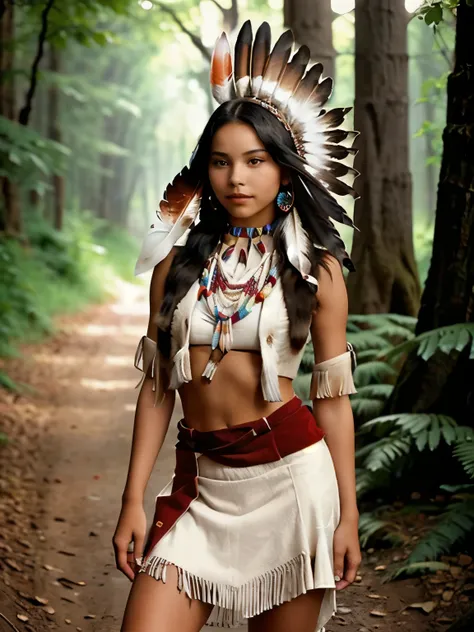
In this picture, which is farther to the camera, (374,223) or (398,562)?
(374,223)

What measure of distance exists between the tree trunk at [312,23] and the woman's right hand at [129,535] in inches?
A: 258

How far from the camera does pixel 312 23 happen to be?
844 cm

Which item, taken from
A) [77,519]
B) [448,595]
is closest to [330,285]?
[448,595]

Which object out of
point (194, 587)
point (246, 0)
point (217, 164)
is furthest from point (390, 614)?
point (246, 0)

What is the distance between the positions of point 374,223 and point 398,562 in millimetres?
3763

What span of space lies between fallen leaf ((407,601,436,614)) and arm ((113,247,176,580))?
220 cm

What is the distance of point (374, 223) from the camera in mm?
7875

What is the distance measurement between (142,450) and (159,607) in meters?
0.51

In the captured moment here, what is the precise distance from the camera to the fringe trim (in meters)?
2.60

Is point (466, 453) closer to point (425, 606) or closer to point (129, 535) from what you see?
point (425, 606)

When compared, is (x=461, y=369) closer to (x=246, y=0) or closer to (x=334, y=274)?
(x=334, y=274)

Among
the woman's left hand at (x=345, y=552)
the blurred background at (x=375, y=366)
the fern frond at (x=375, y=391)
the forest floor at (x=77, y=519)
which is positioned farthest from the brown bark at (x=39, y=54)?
the woman's left hand at (x=345, y=552)

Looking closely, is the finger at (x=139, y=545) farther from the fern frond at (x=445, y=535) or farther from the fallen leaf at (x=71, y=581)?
the fallen leaf at (x=71, y=581)

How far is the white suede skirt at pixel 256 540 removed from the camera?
103 inches
